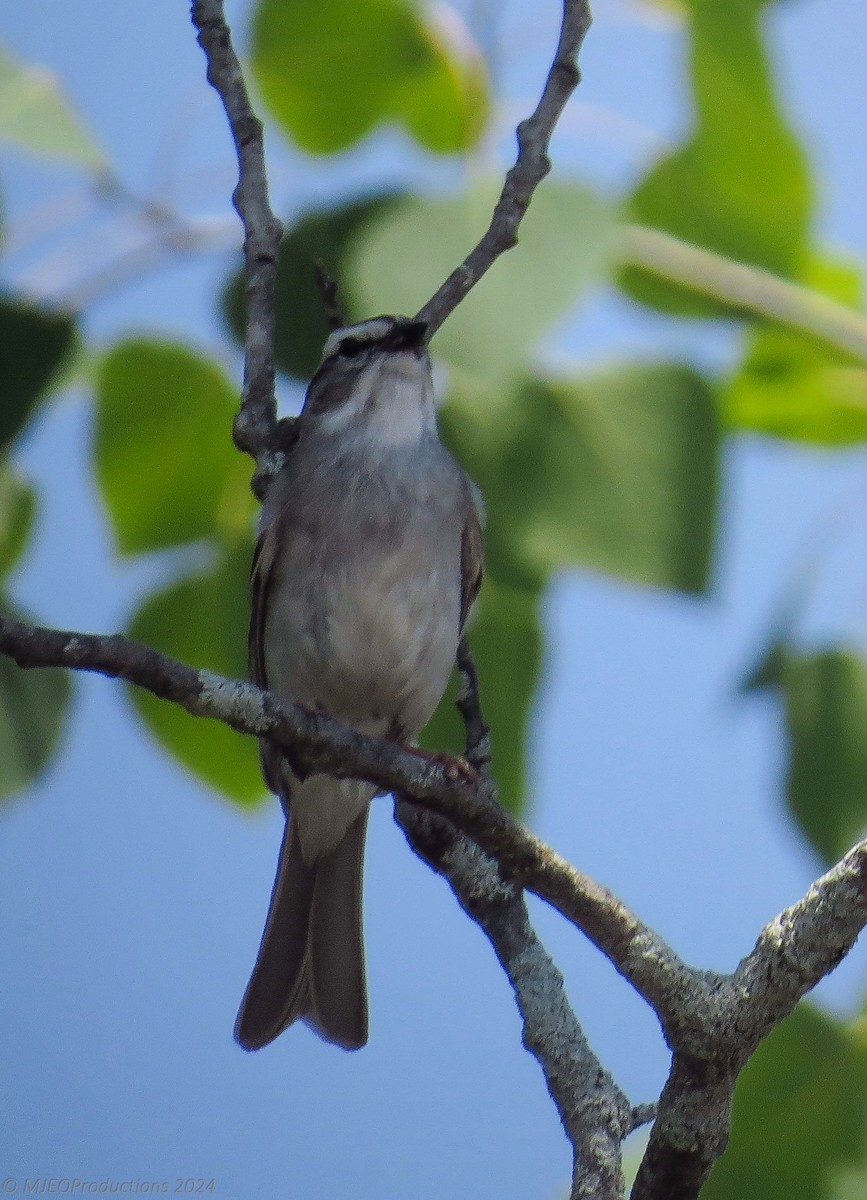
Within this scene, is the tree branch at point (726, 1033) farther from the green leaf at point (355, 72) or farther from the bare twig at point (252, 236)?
the green leaf at point (355, 72)

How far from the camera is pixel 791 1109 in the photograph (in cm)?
403

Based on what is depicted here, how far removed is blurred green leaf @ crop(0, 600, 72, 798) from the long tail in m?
0.87

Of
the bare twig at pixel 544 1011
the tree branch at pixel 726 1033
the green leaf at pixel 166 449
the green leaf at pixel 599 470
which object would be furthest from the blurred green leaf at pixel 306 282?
the tree branch at pixel 726 1033

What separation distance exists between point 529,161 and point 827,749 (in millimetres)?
1687

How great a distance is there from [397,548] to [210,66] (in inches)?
49.6

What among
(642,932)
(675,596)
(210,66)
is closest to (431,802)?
(642,932)

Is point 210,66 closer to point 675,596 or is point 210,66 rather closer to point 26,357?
point 26,357

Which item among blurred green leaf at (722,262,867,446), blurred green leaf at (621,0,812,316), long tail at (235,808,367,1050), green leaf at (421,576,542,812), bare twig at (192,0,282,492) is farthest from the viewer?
blurred green leaf at (722,262,867,446)

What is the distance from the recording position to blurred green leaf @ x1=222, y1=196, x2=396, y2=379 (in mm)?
3980

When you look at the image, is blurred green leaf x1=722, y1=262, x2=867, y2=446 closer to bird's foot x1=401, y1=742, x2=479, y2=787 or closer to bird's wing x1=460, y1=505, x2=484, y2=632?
bird's wing x1=460, y1=505, x2=484, y2=632

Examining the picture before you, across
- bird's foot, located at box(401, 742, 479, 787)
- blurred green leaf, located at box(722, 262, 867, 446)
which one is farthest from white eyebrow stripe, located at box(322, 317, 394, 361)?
bird's foot, located at box(401, 742, 479, 787)

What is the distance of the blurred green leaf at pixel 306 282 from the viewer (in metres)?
3.98

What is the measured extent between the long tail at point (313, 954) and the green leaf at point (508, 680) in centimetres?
75

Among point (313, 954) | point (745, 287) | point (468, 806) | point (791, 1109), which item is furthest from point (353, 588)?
point (791, 1109)
